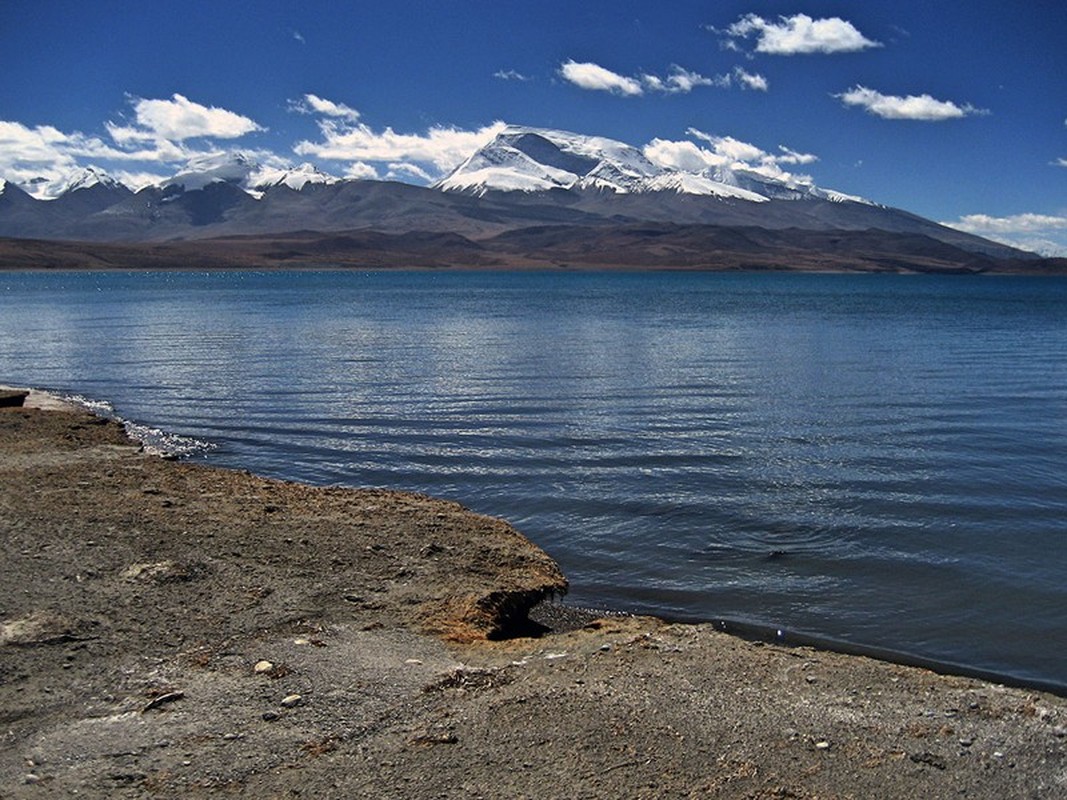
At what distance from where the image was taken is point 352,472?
17.1 m

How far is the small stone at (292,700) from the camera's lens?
23.1ft

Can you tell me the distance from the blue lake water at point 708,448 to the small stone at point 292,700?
4.35 meters

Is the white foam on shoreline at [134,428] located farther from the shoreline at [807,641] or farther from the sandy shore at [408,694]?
the shoreline at [807,641]

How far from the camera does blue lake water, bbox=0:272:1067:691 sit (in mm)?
11062

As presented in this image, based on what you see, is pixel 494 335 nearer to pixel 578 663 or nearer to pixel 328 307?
pixel 328 307

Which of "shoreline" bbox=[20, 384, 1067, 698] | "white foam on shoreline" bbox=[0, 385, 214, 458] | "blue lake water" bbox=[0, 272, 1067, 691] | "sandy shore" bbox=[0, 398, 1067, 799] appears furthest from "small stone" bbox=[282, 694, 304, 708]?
"white foam on shoreline" bbox=[0, 385, 214, 458]

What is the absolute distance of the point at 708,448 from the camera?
1850 centimetres

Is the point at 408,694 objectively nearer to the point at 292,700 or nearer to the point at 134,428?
the point at 292,700

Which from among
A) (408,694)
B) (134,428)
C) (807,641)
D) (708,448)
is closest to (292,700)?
(408,694)

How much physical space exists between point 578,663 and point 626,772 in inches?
69.5

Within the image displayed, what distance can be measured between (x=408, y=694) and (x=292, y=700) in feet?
2.71

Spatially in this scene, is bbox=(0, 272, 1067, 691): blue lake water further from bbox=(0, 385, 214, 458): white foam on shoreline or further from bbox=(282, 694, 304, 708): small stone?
bbox=(282, 694, 304, 708): small stone

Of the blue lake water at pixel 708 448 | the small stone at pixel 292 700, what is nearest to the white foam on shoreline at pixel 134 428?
the blue lake water at pixel 708 448

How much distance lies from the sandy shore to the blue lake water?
7.01 feet
